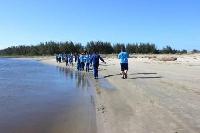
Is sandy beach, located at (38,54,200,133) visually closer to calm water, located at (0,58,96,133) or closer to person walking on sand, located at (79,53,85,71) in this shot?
calm water, located at (0,58,96,133)

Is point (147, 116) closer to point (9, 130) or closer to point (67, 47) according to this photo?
point (9, 130)

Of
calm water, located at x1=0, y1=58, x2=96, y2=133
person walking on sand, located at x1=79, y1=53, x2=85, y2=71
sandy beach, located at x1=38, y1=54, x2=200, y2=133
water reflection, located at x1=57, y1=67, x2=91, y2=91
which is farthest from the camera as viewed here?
person walking on sand, located at x1=79, y1=53, x2=85, y2=71

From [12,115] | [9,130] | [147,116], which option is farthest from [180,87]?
[9,130]

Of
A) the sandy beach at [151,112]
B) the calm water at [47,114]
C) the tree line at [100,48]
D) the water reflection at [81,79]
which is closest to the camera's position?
the sandy beach at [151,112]

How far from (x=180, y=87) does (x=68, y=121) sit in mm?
6345

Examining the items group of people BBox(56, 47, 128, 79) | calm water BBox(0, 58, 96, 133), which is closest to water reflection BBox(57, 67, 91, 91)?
group of people BBox(56, 47, 128, 79)

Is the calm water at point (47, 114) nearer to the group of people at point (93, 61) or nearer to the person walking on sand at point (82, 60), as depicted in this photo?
the group of people at point (93, 61)

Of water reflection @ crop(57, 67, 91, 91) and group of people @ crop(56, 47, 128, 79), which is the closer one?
water reflection @ crop(57, 67, 91, 91)

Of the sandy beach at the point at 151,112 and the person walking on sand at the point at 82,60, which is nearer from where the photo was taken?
the sandy beach at the point at 151,112

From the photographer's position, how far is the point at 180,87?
14609 mm

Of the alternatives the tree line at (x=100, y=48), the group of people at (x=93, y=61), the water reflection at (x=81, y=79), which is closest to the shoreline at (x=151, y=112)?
the water reflection at (x=81, y=79)

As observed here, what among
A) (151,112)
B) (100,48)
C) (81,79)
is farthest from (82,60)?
(100,48)

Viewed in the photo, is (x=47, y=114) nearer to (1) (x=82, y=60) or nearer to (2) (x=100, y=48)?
(1) (x=82, y=60)

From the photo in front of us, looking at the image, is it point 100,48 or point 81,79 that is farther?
point 100,48
